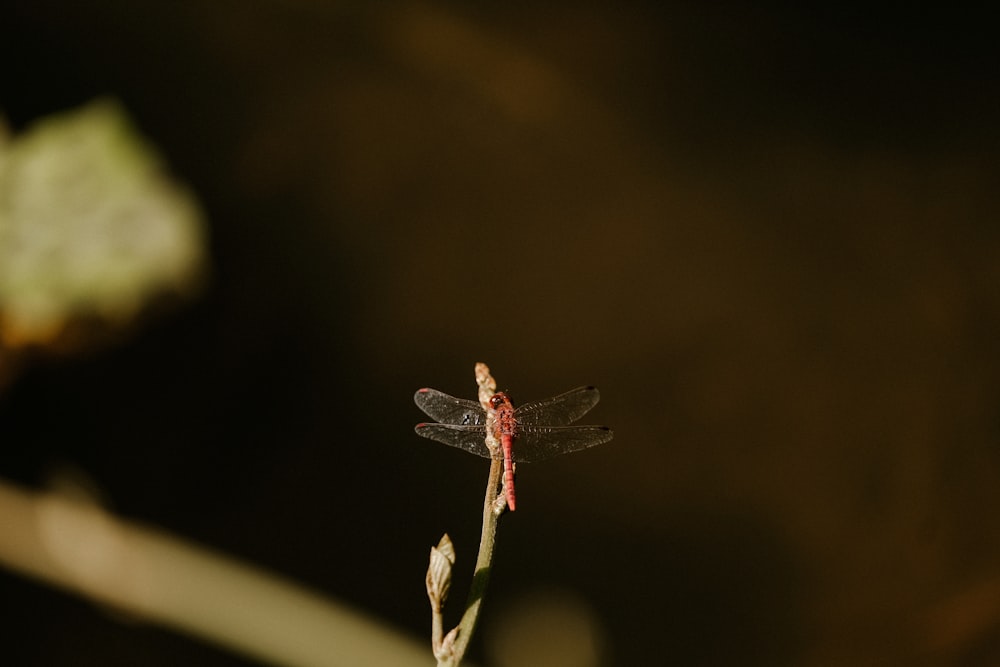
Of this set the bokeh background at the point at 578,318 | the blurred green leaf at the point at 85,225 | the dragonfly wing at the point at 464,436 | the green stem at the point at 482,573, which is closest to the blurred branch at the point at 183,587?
the bokeh background at the point at 578,318

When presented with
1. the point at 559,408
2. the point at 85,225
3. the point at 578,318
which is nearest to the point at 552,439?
the point at 559,408

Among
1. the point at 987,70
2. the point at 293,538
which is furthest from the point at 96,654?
the point at 987,70

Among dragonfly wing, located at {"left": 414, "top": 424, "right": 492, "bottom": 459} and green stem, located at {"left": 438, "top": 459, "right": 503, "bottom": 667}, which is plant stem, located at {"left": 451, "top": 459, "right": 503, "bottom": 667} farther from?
dragonfly wing, located at {"left": 414, "top": 424, "right": 492, "bottom": 459}

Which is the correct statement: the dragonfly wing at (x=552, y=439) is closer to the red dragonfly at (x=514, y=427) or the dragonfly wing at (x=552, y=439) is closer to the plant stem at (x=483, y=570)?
the red dragonfly at (x=514, y=427)

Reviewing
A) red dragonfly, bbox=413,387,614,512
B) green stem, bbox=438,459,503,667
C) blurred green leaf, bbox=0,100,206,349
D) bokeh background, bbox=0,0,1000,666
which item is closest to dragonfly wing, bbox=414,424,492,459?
red dragonfly, bbox=413,387,614,512

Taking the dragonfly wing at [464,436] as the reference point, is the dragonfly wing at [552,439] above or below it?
above

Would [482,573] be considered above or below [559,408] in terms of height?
below

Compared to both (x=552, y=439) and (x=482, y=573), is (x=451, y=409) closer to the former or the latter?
(x=552, y=439)
